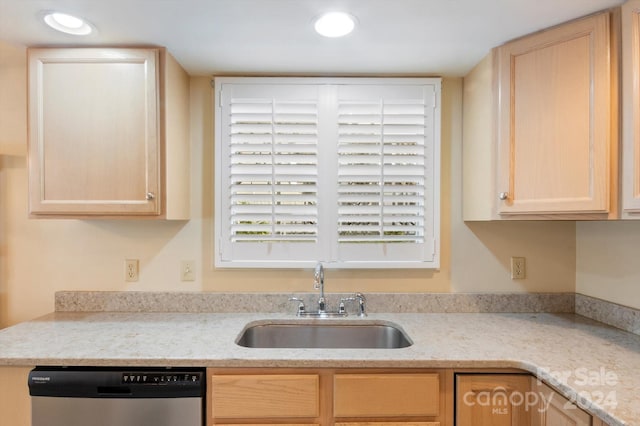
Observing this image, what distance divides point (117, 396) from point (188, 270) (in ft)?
2.40

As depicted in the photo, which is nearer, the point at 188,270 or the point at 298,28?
the point at 298,28

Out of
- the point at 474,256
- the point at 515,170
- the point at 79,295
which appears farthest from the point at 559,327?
the point at 79,295

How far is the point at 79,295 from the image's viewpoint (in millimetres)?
1858

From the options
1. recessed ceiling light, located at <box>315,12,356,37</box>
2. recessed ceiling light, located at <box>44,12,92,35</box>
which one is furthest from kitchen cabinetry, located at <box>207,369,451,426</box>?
recessed ceiling light, located at <box>44,12,92,35</box>

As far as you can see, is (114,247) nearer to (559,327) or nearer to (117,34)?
(117,34)

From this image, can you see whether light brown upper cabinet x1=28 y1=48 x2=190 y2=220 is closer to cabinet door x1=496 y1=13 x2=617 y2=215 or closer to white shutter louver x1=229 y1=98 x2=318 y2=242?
white shutter louver x1=229 y1=98 x2=318 y2=242

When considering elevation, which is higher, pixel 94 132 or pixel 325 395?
pixel 94 132

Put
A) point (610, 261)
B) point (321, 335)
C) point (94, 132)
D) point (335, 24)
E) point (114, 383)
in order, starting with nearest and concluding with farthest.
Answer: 1. point (114, 383)
2. point (335, 24)
3. point (94, 132)
4. point (610, 261)
5. point (321, 335)

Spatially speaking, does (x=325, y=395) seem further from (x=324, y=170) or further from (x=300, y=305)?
(x=324, y=170)

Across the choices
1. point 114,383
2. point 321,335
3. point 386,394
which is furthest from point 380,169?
point 114,383

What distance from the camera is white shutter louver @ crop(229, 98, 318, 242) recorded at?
1861mm

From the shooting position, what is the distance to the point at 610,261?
5.52 ft

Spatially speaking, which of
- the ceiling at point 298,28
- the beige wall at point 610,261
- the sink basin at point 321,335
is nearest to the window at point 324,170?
the ceiling at point 298,28

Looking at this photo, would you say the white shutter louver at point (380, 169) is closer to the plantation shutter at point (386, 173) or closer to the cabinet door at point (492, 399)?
the plantation shutter at point (386, 173)
